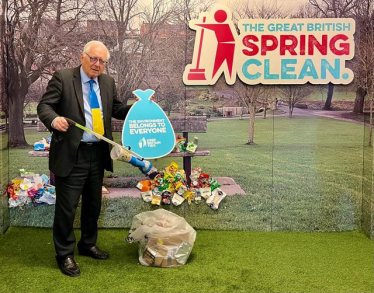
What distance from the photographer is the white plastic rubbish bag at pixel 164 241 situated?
3.17 m

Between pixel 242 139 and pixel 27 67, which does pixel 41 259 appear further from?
pixel 242 139

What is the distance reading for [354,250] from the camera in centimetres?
352

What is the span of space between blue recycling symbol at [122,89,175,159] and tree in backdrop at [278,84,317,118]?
3.14 feet

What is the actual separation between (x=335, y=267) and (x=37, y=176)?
2431 mm

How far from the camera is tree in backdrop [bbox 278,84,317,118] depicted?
3.83 metres

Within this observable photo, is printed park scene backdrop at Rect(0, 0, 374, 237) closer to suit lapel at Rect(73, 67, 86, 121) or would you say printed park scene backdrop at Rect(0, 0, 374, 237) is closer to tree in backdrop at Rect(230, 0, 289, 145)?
tree in backdrop at Rect(230, 0, 289, 145)

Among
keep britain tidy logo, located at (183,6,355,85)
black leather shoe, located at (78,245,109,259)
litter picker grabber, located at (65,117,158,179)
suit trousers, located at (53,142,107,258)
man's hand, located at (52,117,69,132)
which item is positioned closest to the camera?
man's hand, located at (52,117,69,132)

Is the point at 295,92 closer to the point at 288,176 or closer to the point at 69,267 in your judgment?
the point at 288,176

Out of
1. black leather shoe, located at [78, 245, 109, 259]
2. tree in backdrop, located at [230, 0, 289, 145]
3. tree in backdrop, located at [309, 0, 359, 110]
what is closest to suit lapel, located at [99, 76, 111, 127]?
black leather shoe, located at [78, 245, 109, 259]

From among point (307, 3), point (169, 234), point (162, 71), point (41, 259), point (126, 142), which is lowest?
point (41, 259)

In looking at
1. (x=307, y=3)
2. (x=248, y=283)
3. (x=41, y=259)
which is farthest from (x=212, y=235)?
(x=307, y=3)

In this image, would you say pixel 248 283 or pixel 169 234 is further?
pixel 169 234

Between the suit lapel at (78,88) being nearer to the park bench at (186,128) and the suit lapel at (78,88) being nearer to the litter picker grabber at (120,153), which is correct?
the litter picker grabber at (120,153)

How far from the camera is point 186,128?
391 centimetres
